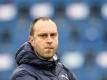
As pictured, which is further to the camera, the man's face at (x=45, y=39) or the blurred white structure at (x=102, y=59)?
the blurred white structure at (x=102, y=59)

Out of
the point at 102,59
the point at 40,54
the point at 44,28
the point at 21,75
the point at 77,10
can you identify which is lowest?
the point at 102,59

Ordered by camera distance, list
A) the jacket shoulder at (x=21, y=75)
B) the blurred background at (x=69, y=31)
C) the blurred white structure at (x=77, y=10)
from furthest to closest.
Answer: the blurred white structure at (x=77, y=10)
the blurred background at (x=69, y=31)
the jacket shoulder at (x=21, y=75)

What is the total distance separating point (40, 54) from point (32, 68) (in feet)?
0.37

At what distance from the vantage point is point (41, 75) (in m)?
4.05

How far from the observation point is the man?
4.05 m

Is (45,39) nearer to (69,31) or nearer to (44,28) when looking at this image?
(44,28)

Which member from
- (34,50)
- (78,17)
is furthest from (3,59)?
(34,50)

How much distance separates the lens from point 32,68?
13.4 ft

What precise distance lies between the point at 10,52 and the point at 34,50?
25.9 ft

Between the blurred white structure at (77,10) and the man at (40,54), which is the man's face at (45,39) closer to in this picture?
the man at (40,54)

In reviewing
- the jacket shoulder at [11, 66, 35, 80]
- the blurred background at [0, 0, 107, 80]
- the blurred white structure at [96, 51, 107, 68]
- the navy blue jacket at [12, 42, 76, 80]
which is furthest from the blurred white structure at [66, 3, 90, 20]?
the jacket shoulder at [11, 66, 35, 80]

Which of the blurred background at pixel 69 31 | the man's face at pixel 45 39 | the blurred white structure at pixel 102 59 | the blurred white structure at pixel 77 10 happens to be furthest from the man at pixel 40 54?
the blurred white structure at pixel 77 10

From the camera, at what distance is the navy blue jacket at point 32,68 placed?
158 inches

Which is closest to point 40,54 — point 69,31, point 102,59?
point 102,59
